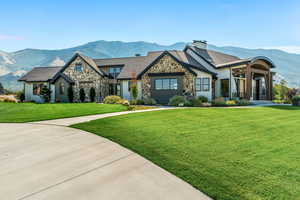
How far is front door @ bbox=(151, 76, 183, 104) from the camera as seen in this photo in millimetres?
23656

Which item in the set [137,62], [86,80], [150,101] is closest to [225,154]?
[150,101]

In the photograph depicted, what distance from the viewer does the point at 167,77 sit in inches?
952

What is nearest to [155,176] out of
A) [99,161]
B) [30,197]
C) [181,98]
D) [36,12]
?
[99,161]

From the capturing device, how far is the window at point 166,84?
2384 centimetres

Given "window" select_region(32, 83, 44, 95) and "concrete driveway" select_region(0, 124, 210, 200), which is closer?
"concrete driveway" select_region(0, 124, 210, 200)

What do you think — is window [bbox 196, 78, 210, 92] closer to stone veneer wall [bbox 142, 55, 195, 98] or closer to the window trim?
the window trim

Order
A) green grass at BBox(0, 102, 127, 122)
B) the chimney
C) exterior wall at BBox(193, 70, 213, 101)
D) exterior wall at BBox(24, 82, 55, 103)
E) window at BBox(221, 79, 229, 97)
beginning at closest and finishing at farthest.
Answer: green grass at BBox(0, 102, 127, 122), exterior wall at BBox(193, 70, 213, 101), window at BBox(221, 79, 229, 97), the chimney, exterior wall at BBox(24, 82, 55, 103)

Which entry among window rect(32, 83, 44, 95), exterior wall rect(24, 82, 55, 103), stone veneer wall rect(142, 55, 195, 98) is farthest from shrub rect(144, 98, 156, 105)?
window rect(32, 83, 44, 95)

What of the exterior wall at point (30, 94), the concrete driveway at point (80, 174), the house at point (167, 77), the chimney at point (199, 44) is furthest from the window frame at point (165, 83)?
the concrete driveway at point (80, 174)

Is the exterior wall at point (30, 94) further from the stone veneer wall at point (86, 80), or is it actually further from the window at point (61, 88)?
the stone veneer wall at point (86, 80)

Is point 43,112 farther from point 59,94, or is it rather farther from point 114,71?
point 114,71

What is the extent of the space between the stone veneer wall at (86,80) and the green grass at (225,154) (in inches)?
815

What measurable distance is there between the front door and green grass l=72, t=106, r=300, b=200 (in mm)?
14710

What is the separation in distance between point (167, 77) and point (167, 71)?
680 millimetres
